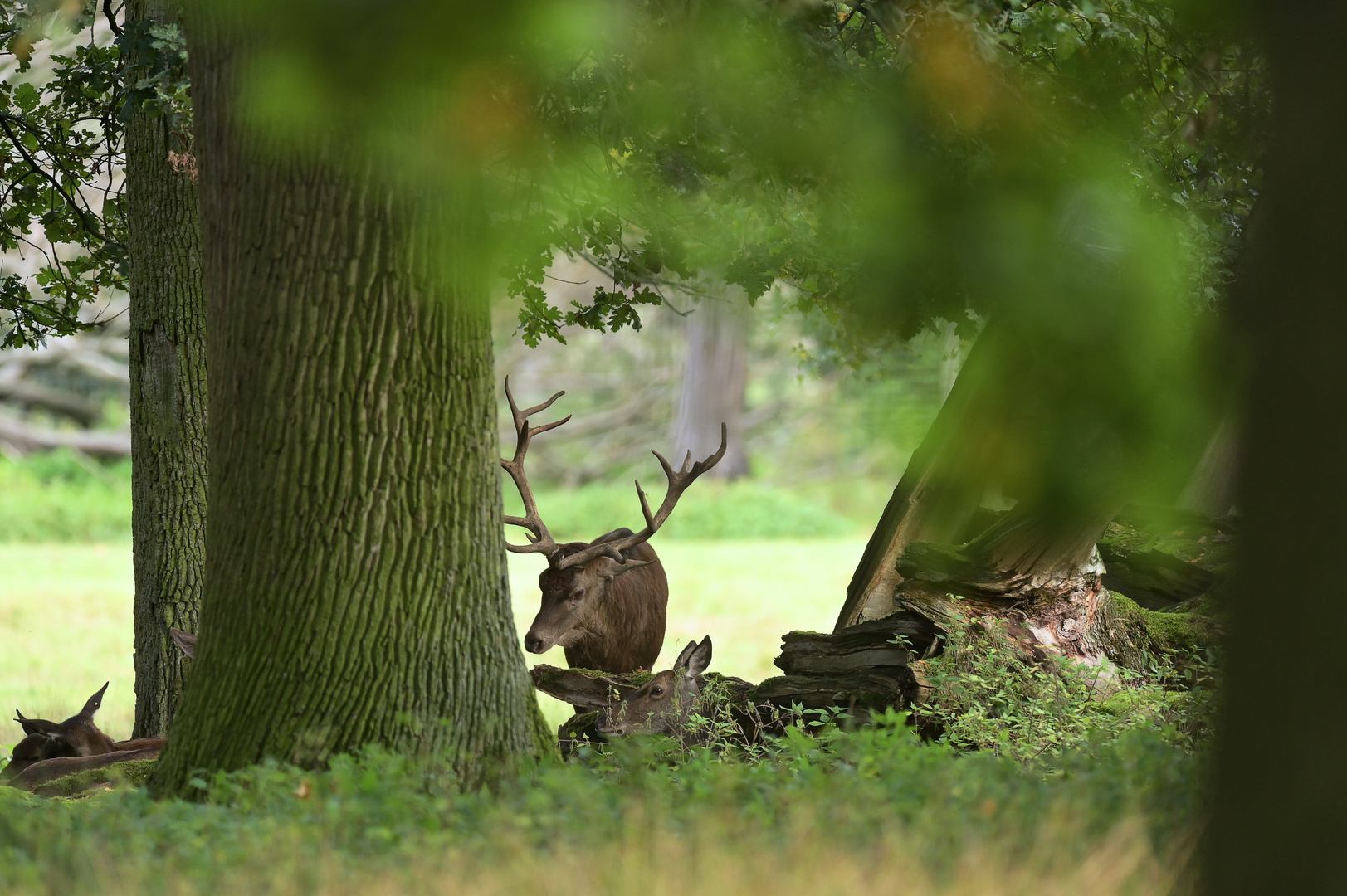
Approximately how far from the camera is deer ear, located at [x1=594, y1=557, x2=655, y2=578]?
8031mm

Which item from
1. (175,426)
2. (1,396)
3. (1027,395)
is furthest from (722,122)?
(1,396)

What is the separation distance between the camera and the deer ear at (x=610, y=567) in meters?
8.03

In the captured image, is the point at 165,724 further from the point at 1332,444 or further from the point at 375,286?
the point at 1332,444

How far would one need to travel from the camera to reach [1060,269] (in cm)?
327

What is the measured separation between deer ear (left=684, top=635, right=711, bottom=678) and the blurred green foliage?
20.2m

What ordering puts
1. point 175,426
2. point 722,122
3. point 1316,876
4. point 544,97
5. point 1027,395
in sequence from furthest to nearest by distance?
point 175,426 → point 544,97 → point 722,122 → point 1027,395 → point 1316,876

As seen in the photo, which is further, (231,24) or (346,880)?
(231,24)

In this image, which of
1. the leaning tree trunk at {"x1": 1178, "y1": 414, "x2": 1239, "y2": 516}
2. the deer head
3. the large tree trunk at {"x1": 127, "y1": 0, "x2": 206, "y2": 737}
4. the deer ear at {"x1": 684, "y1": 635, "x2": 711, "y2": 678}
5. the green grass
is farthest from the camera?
the green grass

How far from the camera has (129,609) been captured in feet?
55.1

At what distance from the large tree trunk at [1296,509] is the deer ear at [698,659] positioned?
4263 millimetres

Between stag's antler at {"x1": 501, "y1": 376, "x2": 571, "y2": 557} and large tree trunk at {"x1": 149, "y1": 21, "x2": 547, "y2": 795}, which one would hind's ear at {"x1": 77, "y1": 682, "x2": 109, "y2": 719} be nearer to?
stag's antler at {"x1": 501, "y1": 376, "x2": 571, "y2": 557}

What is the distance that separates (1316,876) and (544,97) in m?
5.27

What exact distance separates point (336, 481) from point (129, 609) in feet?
45.2

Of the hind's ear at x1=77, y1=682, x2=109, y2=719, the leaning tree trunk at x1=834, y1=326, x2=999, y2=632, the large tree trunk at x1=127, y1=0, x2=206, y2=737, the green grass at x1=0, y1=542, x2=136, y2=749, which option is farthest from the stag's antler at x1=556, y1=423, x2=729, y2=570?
the green grass at x1=0, y1=542, x2=136, y2=749
